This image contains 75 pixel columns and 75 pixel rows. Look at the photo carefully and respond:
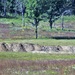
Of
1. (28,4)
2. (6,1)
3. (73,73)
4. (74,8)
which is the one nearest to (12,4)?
(6,1)

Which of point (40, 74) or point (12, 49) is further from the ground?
point (40, 74)

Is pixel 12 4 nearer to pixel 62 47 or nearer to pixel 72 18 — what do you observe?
pixel 72 18

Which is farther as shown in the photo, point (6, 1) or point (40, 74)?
point (6, 1)

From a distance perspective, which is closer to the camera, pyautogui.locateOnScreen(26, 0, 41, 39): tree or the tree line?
pyautogui.locateOnScreen(26, 0, 41, 39): tree

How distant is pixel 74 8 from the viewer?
457ft

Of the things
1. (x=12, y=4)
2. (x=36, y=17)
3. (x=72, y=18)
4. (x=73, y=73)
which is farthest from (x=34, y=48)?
(x=12, y=4)

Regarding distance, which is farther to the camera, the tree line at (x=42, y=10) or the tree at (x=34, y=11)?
the tree line at (x=42, y=10)

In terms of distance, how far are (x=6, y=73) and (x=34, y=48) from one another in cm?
3157

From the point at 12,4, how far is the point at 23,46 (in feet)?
302

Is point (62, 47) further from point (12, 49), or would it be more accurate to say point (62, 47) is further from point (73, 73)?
point (73, 73)

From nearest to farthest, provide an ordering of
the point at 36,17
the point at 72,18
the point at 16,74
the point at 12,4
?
the point at 16,74
the point at 36,17
the point at 72,18
the point at 12,4

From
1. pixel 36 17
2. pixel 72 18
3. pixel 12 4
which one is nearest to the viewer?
pixel 36 17

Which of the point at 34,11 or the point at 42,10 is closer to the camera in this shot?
the point at 34,11

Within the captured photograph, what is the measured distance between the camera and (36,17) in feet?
233
